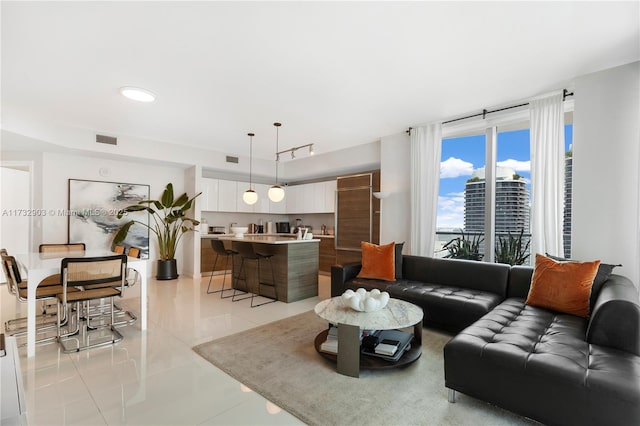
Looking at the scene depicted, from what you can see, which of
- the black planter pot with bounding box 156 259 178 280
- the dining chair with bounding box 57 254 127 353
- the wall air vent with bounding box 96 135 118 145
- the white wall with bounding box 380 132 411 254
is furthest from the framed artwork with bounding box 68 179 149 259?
the white wall with bounding box 380 132 411 254

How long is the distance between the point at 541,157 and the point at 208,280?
5.95m

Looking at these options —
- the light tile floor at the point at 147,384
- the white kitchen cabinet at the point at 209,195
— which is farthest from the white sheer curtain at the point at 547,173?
the white kitchen cabinet at the point at 209,195

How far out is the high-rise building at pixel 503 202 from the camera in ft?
13.4

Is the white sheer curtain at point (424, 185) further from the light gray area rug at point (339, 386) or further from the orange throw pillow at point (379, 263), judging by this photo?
the light gray area rug at point (339, 386)

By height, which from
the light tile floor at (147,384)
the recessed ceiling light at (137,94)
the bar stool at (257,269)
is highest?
the recessed ceiling light at (137,94)

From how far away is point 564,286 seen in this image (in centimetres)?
270

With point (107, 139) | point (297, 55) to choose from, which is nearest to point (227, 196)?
point (107, 139)

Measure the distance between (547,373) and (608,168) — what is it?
94.4 inches

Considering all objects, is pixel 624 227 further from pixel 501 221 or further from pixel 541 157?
pixel 501 221

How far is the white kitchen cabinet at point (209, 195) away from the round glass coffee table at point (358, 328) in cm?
472

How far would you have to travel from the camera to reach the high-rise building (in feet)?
13.4

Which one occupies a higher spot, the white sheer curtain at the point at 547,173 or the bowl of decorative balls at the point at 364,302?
the white sheer curtain at the point at 547,173

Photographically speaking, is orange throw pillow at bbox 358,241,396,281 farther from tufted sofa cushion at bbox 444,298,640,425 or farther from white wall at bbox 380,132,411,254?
tufted sofa cushion at bbox 444,298,640,425

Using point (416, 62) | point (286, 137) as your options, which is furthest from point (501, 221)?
point (286, 137)
